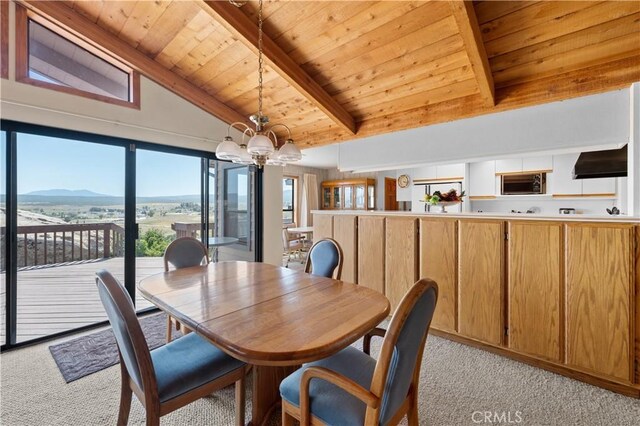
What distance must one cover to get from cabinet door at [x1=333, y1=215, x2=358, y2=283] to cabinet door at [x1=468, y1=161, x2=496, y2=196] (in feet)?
10.1

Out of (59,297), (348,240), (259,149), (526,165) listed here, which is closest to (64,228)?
(59,297)

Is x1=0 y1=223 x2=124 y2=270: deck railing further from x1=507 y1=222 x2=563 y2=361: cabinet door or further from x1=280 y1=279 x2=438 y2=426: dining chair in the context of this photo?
x1=507 y1=222 x2=563 y2=361: cabinet door

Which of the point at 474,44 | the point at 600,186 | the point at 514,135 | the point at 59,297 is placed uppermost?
the point at 474,44

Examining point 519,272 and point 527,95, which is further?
point 527,95

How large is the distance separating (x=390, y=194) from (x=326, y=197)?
5.98 ft

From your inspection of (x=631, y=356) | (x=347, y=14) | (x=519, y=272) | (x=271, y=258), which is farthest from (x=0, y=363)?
(x=631, y=356)

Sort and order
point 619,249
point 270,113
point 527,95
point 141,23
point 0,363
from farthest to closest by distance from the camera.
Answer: point 270,113 < point 141,23 < point 527,95 < point 0,363 < point 619,249

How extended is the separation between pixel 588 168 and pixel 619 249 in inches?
73.2

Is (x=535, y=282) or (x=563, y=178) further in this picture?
(x=563, y=178)

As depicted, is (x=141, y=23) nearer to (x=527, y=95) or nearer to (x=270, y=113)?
(x=270, y=113)

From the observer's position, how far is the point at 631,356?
1.93 meters

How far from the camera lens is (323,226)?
147 inches

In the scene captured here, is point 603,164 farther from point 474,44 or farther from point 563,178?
point 474,44

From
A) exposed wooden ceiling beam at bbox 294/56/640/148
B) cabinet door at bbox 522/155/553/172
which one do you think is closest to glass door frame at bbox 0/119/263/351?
exposed wooden ceiling beam at bbox 294/56/640/148
